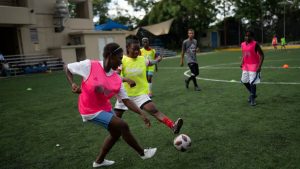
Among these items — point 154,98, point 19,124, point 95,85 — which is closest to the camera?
point 95,85

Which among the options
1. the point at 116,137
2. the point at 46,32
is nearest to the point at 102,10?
the point at 46,32

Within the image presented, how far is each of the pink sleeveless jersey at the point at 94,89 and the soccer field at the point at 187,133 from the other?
1.02 m

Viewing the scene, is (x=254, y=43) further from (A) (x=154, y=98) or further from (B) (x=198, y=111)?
(A) (x=154, y=98)

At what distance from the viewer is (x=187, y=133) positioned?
577 centimetres

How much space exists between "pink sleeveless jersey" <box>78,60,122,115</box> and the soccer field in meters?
1.02

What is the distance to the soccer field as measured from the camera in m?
4.46

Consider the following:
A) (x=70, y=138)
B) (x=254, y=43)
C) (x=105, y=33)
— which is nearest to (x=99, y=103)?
(x=70, y=138)

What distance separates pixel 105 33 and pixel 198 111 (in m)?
23.7

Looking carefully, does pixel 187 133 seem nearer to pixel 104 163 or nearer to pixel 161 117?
pixel 161 117

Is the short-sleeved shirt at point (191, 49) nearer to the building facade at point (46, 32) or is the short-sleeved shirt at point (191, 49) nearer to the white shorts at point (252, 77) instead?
the white shorts at point (252, 77)

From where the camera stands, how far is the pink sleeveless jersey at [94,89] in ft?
12.8

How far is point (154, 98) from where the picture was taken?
9.77 metres

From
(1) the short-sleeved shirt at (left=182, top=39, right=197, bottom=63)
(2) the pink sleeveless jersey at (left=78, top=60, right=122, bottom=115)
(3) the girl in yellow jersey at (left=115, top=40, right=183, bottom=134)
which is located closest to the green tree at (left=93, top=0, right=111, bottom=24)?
(1) the short-sleeved shirt at (left=182, top=39, right=197, bottom=63)

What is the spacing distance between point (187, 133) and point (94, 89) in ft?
8.33
